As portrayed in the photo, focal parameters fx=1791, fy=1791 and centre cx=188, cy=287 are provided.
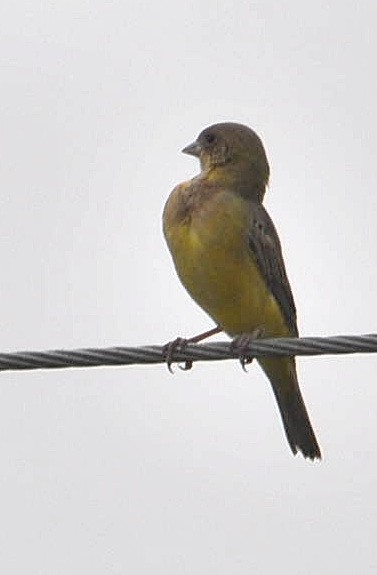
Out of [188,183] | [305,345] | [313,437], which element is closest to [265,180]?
[188,183]

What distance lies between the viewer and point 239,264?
9695mm

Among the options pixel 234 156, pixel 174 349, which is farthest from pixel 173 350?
pixel 234 156

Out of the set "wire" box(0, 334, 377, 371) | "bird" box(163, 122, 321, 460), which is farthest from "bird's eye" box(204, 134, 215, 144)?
"wire" box(0, 334, 377, 371)

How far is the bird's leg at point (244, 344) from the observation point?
8218 millimetres

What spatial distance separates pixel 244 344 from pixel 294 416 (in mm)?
2088

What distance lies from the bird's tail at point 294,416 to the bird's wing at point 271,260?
389 mm

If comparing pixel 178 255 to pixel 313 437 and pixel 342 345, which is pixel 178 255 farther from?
pixel 342 345

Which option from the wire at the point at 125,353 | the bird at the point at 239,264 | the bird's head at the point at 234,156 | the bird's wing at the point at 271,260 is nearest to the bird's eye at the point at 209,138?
the bird's head at the point at 234,156

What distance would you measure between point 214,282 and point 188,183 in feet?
2.48

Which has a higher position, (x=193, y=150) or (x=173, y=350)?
(x=193, y=150)

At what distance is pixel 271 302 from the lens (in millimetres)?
9898

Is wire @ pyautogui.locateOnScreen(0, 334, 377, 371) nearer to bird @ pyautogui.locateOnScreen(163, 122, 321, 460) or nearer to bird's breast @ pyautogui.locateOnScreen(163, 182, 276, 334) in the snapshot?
bird @ pyautogui.locateOnScreen(163, 122, 321, 460)

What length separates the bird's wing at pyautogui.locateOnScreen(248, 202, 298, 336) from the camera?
386 inches

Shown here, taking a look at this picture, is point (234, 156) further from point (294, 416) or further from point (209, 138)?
point (294, 416)
